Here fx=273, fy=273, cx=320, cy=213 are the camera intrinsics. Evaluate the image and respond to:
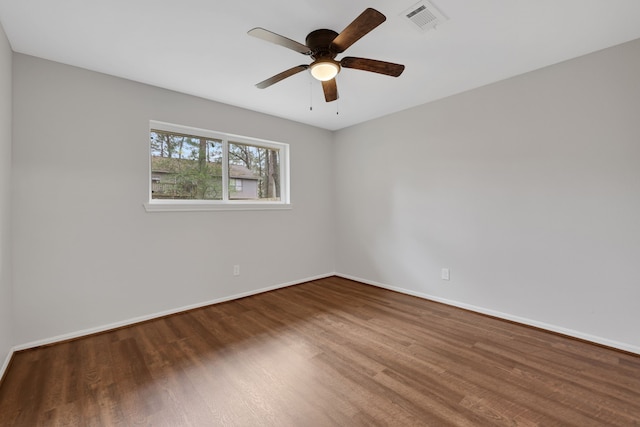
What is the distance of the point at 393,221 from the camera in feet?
12.1

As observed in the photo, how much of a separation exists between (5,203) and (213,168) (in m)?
1.73

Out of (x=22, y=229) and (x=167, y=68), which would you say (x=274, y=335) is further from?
(x=167, y=68)

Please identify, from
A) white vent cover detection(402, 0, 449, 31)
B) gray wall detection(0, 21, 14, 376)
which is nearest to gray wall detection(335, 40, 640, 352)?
white vent cover detection(402, 0, 449, 31)

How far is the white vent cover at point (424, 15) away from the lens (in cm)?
170

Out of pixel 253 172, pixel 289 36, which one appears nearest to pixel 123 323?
pixel 253 172

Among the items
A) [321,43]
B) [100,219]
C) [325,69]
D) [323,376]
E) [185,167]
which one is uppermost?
[321,43]

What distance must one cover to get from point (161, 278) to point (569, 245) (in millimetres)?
3853

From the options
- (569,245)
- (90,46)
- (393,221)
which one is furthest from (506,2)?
(90,46)

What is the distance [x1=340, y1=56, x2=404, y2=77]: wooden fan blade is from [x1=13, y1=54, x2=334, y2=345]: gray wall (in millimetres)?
1924

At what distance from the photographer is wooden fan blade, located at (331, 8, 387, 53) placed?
1.42m

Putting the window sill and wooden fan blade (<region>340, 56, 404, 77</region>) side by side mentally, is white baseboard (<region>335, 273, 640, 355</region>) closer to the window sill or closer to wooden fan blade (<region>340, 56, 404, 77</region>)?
the window sill

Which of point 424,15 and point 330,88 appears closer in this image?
point 424,15

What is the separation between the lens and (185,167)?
10.2 ft

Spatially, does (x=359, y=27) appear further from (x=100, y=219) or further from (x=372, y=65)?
(x=100, y=219)
